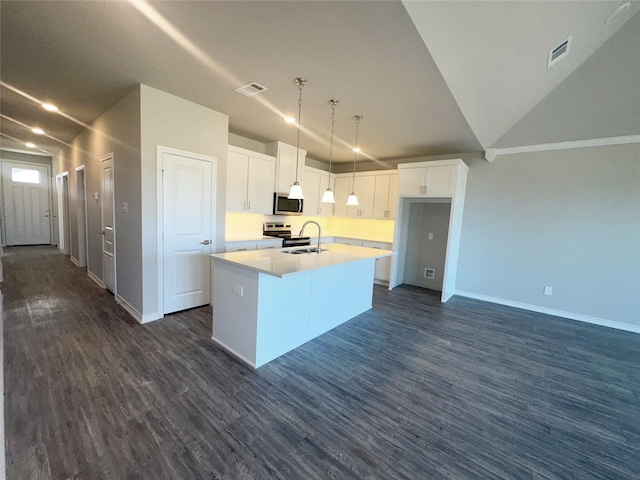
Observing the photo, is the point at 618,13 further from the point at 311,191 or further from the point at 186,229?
the point at 186,229

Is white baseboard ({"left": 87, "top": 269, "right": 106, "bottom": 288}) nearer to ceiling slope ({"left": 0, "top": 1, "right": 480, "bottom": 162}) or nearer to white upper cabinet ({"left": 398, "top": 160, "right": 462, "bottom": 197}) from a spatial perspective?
ceiling slope ({"left": 0, "top": 1, "right": 480, "bottom": 162})

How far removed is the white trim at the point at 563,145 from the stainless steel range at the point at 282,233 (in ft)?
12.0

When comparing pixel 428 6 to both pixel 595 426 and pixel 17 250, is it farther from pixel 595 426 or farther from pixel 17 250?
pixel 17 250

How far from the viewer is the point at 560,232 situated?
425cm

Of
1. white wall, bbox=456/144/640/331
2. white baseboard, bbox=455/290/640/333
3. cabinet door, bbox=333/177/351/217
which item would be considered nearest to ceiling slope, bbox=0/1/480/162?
white wall, bbox=456/144/640/331

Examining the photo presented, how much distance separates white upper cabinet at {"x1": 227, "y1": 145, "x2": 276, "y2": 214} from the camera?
14.1 ft

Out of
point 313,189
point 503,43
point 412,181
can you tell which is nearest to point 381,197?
point 412,181

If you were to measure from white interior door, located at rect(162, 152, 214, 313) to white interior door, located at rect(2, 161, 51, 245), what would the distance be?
7788mm

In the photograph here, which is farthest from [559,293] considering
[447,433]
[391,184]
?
[447,433]

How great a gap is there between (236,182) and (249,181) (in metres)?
0.27

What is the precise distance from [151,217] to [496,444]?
3.91 m

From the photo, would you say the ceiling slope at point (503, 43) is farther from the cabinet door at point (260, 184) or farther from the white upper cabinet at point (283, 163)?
the cabinet door at point (260, 184)

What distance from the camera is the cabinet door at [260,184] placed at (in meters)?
4.60

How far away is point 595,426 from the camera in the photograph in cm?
205
